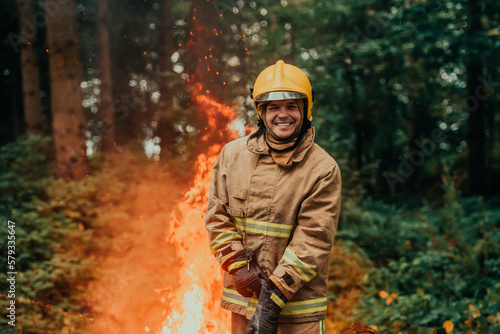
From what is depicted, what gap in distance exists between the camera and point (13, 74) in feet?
50.8

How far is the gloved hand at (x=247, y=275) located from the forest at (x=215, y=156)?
1594 millimetres

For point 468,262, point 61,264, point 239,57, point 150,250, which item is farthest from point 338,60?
point 61,264

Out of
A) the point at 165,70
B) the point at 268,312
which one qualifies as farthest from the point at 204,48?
the point at 268,312

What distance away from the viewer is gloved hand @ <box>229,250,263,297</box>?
2.54 m

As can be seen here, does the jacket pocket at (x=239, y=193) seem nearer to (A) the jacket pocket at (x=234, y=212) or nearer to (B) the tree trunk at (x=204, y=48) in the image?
(A) the jacket pocket at (x=234, y=212)

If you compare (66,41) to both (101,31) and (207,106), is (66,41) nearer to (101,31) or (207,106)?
(207,106)

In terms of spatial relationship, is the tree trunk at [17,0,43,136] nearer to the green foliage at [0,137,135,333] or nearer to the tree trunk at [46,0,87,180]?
the tree trunk at [46,0,87,180]

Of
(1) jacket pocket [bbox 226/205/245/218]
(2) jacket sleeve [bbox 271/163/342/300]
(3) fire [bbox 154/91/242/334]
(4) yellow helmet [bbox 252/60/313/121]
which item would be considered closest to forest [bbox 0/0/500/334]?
(3) fire [bbox 154/91/242/334]

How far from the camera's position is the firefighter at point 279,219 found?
248 cm

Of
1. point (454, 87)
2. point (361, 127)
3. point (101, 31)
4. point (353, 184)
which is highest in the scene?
point (101, 31)

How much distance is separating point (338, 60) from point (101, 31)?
889cm

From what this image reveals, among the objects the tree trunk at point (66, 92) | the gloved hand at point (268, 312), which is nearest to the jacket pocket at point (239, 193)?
the gloved hand at point (268, 312)

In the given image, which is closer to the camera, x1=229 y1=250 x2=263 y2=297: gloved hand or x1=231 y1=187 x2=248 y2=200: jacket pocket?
x1=229 y1=250 x2=263 y2=297: gloved hand

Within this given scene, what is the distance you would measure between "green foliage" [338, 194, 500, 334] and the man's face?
3.53 m
